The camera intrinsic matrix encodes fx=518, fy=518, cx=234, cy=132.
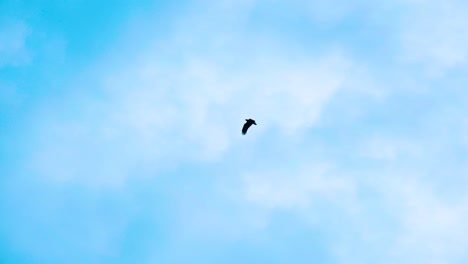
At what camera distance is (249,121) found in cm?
7981

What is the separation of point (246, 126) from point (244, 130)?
821 millimetres

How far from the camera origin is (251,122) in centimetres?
7962

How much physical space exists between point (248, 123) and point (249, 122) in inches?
11.2

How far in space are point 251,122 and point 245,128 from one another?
1307 mm

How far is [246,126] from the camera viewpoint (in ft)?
→ 262

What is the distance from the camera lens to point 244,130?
7950cm

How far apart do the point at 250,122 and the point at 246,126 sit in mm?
886

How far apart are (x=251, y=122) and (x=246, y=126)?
3.36ft

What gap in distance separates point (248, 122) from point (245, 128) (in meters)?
1.16

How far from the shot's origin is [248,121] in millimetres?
79812

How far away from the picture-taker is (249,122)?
79.9 m

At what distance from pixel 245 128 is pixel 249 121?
1.27m

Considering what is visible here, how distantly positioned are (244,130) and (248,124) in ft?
4.12
